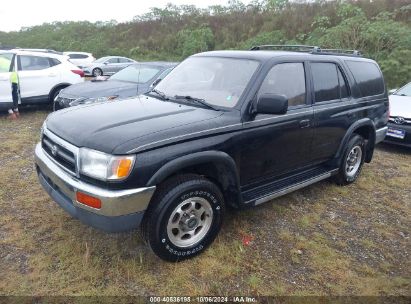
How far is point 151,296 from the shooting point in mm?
2906

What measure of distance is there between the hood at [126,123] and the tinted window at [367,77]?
256cm

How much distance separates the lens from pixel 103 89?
7621mm

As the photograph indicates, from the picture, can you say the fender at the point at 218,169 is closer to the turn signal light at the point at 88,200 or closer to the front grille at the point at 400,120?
the turn signal light at the point at 88,200

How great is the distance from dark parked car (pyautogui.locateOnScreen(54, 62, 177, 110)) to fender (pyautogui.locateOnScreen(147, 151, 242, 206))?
12.8 ft

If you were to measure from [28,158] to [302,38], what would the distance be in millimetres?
19627

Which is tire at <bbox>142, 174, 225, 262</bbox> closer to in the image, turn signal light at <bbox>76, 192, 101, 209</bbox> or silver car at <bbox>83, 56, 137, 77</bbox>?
turn signal light at <bbox>76, 192, 101, 209</bbox>

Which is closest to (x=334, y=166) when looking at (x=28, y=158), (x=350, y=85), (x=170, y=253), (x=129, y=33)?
(x=350, y=85)

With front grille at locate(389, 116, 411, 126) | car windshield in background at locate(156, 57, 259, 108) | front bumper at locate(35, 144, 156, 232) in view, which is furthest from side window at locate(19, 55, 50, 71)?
front grille at locate(389, 116, 411, 126)

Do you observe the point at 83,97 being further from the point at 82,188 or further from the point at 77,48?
the point at 77,48

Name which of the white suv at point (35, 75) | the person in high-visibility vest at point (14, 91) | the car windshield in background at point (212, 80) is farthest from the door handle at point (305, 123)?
the white suv at point (35, 75)

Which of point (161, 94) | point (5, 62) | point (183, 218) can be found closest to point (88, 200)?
point (183, 218)

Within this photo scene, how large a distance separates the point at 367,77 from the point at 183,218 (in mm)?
3577

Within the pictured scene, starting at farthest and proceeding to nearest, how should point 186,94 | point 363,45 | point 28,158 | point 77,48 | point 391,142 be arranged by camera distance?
point 77,48 < point 363,45 < point 391,142 < point 28,158 < point 186,94

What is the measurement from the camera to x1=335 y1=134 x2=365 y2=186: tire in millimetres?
4941
